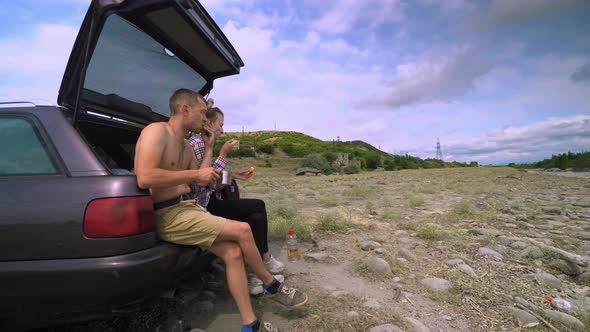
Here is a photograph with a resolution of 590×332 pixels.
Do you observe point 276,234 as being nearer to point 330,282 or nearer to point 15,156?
point 330,282

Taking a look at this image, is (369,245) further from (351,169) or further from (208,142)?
(351,169)

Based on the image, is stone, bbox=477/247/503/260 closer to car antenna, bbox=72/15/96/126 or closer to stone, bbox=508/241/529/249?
stone, bbox=508/241/529/249

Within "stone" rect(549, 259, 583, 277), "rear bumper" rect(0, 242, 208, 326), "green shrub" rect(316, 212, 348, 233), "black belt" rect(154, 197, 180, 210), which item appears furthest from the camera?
"green shrub" rect(316, 212, 348, 233)

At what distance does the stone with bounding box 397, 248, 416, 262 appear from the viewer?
3.82 metres

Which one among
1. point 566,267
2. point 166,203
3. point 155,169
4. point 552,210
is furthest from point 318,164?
point 155,169

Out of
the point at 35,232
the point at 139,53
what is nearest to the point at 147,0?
the point at 139,53

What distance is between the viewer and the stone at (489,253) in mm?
3863

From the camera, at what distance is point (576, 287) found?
3.14 meters

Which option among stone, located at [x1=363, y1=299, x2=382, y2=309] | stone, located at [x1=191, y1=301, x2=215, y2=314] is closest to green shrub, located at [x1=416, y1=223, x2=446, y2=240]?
stone, located at [x1=363, y1=299, x2=382, y2=309]

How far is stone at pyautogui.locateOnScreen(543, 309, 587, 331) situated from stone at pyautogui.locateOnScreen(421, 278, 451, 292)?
30.4 inches

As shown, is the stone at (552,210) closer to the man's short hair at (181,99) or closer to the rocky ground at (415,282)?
the rocky ground at (415,282)

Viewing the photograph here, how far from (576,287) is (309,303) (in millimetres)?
2803

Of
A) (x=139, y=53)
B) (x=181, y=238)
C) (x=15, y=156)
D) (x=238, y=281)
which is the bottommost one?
(x=238, y=281)

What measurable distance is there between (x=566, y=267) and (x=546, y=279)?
535 mm
